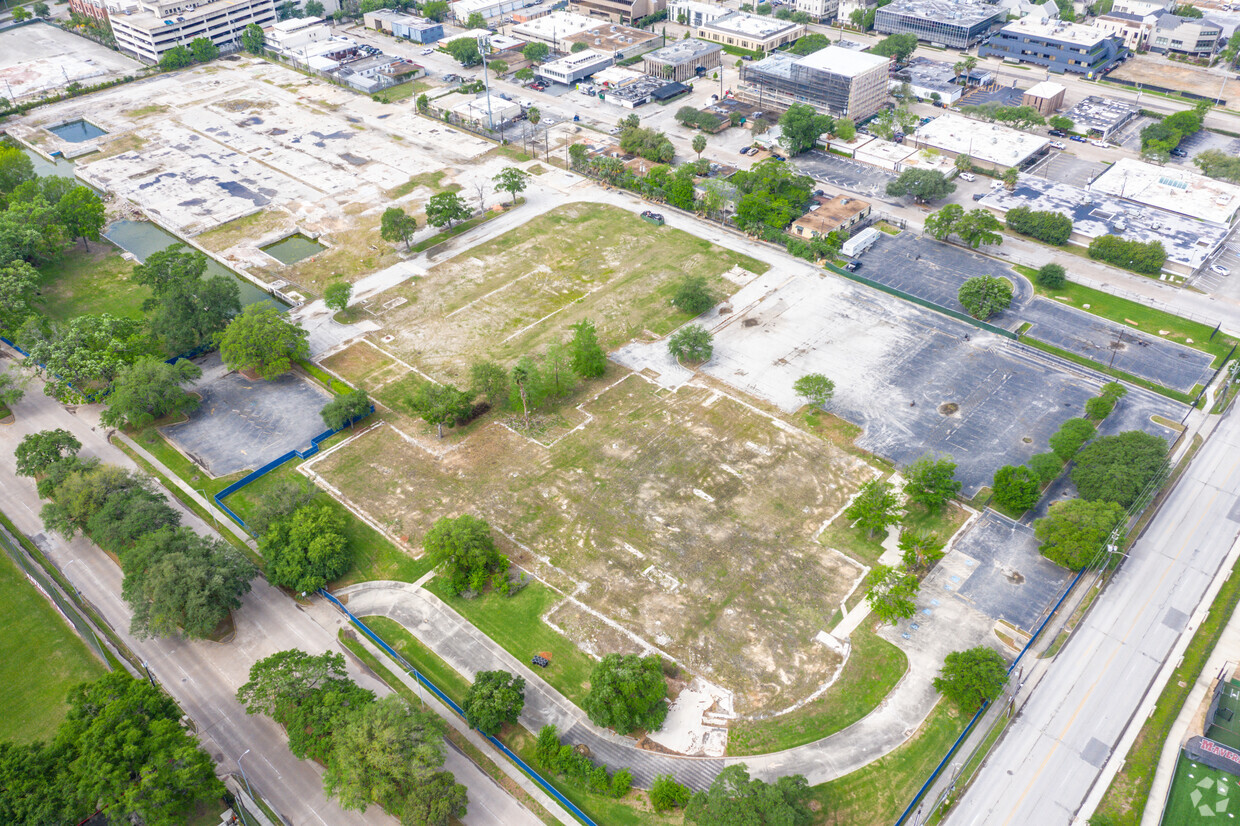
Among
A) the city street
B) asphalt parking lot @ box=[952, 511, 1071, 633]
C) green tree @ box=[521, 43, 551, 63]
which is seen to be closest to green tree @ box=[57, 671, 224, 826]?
the city street

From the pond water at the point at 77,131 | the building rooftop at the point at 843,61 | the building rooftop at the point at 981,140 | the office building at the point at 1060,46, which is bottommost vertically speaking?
the building rooftop at the point at 981,140

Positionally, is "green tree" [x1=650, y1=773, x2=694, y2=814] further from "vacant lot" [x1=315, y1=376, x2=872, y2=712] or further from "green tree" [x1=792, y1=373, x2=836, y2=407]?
"green tree" [x1=792, y1=373, x2=836, y2=407]

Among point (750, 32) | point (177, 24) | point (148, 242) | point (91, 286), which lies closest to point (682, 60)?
point (750, 32)

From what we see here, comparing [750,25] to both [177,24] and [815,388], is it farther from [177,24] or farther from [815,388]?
[815,388]

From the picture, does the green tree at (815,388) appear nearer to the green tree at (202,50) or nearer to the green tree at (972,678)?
the green tree at (972,678)

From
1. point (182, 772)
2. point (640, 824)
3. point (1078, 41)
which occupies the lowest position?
point (640, 824)

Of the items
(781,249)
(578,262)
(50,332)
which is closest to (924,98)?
(781,249)

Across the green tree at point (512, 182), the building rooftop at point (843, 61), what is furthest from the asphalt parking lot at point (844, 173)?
the green tree at point (512, 182)

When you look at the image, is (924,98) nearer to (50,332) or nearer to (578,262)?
(578,262)
